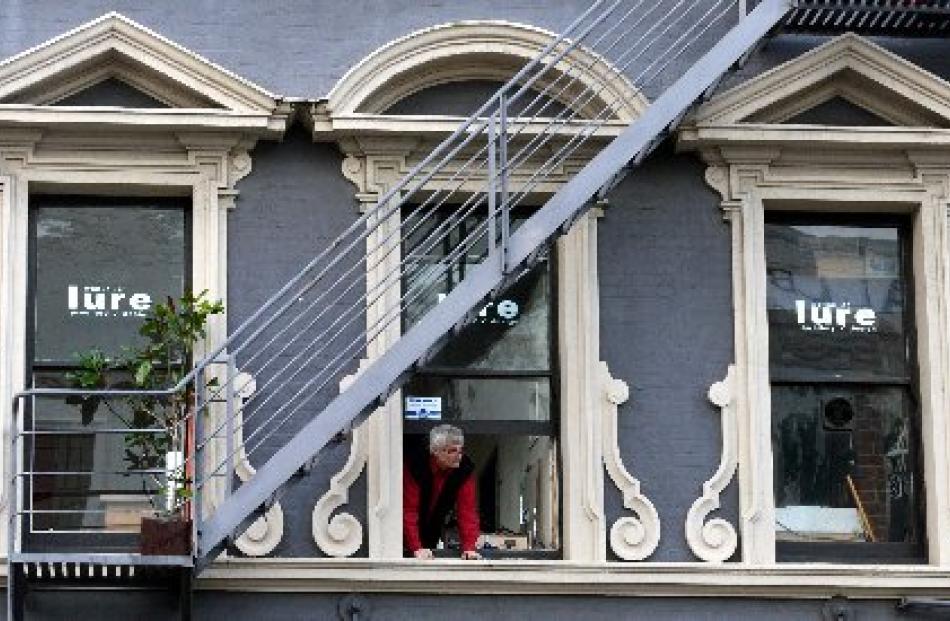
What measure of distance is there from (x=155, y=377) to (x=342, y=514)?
4.66 ft

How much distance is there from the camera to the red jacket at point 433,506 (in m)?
15.1

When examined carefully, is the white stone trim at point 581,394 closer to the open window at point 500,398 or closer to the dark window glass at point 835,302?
the open window at point 500,398

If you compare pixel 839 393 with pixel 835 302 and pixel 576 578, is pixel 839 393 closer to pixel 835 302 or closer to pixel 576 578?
pixel 835 302

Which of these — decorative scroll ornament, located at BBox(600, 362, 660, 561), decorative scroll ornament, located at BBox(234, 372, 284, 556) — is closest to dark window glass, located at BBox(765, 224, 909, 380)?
decorative scroll ornament, located at BBox(600, 362, 660, 561)

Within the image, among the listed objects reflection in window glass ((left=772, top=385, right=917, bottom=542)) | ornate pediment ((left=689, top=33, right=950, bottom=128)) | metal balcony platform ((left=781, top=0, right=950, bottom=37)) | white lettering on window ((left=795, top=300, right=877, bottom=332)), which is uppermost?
metal balcony platform ((left=781, top=0, right=950, bottom=37))

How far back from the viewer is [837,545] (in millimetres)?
15477

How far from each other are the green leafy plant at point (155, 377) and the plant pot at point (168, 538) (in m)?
0.48

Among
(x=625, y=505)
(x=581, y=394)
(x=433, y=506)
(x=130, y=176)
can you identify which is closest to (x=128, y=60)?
(x=130, y=176)

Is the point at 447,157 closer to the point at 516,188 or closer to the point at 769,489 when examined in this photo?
the point at 516,188

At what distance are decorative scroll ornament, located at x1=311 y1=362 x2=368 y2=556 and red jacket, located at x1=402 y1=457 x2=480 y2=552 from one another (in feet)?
1.01

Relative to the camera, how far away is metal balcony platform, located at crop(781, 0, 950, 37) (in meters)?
15.2

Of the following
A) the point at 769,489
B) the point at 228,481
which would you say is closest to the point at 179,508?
the point at 228,481

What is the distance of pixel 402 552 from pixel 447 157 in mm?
2438

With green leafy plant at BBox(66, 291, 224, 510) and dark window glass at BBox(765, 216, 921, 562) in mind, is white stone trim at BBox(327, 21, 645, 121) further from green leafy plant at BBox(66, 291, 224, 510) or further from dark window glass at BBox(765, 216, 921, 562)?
green leafy plant at BBox(66, 291, 224, 510)
